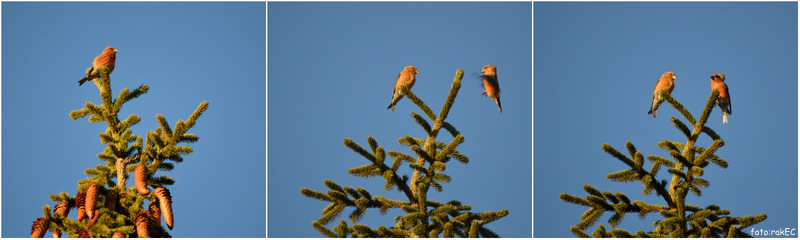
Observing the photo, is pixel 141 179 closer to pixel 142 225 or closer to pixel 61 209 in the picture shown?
pixel 142 225

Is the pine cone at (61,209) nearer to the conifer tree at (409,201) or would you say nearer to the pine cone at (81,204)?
the pine cone at (81,204)

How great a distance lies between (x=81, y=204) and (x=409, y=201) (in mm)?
2066

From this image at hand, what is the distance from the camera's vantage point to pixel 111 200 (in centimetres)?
452

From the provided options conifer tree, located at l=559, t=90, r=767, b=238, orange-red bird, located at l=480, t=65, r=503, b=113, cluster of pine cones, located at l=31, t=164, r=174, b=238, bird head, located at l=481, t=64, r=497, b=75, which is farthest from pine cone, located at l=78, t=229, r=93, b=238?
bird head, located at l=481, t=64, r=497, b=75

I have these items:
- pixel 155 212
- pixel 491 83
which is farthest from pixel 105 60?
pixel 491 83

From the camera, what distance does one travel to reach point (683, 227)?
16.7ft

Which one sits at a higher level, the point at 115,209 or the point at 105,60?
the point at 105,60

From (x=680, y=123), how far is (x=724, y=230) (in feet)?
2.65

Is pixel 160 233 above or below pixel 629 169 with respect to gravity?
below

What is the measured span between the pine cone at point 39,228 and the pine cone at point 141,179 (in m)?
0.53

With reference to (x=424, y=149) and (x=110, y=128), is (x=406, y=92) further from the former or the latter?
(x=110, y=128)

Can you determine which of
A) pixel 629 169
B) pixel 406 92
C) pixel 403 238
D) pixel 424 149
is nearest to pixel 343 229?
pixel 403 238

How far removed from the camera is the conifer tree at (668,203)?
5.01m

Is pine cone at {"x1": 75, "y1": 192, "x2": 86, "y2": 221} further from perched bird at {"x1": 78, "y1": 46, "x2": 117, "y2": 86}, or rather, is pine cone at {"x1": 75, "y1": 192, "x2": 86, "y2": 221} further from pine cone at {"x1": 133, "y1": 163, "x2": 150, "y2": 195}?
perched bird at {"x1": 78, "y1": 46, "x2": 117, "y2": 86}
